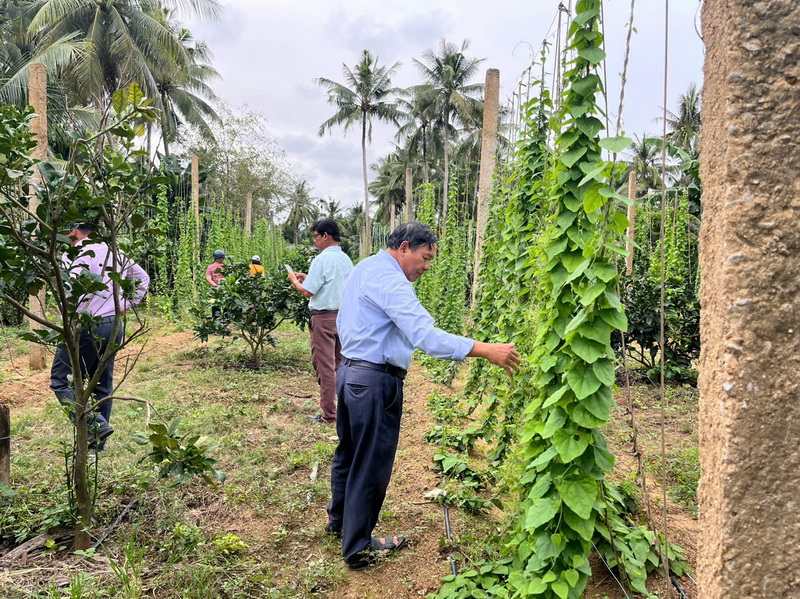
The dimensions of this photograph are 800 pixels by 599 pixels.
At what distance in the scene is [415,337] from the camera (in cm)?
282

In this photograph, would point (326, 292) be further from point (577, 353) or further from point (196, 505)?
point (577, 353)

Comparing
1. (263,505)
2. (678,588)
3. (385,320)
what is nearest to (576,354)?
(385,320)

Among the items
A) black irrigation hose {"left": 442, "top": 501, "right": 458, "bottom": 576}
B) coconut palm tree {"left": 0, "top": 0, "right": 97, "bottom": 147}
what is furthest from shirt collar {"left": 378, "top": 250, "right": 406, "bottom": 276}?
coconut palm tree {"left": 0, "top": 0, "right": 97, "bottom": 147}

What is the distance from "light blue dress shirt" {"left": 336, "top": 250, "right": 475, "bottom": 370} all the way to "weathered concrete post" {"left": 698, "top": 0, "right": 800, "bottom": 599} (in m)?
1.56

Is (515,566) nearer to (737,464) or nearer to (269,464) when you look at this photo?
(737,464)

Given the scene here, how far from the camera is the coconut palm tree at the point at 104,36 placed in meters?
18.6

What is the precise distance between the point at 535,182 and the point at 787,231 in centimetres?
281

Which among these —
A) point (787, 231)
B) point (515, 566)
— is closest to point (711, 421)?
point (787, 231)

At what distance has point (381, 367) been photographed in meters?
3.03

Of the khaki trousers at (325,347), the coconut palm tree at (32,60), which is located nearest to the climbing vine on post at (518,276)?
the khaki trousers at (325,347)

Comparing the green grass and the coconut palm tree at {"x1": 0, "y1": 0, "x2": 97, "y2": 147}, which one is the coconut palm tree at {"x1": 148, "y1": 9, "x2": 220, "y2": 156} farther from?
the green grass

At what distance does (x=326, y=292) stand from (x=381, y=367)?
251 centimetres

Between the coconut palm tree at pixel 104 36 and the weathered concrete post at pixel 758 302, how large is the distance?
839 inches

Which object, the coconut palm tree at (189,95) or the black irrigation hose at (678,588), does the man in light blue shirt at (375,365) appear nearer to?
the black irrigation hose at (678,588)
